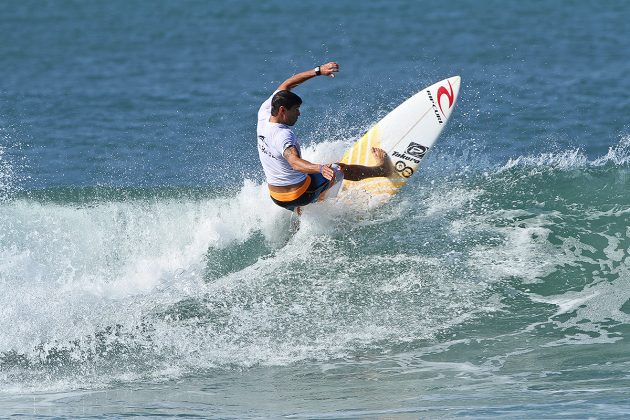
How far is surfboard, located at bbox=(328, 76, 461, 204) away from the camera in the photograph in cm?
1185

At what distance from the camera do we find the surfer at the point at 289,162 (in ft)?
33.1

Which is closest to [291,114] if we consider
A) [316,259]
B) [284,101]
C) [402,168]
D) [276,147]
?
[284,101]

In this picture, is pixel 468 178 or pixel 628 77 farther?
pixel 628 77

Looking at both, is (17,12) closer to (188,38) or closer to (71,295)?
(188,38)

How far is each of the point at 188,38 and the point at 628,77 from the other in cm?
1073

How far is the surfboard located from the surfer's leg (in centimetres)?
6

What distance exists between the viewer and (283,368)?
30.0ft

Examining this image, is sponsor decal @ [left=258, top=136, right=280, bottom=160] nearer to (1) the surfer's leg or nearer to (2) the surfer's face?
(2) the surfer's face

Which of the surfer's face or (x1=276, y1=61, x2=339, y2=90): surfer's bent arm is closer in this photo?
the surfer's face

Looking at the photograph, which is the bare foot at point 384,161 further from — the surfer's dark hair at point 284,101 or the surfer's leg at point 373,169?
the surfer's dark hair at point 284,101

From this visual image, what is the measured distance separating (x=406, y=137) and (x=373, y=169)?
0.62 m

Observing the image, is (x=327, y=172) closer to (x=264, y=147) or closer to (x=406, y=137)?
(x=264, y=147)

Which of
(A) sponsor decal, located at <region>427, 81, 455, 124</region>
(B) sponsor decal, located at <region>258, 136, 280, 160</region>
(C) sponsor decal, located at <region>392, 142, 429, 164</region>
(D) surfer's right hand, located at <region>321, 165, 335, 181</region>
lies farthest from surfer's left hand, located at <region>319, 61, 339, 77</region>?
(A) sponsor decal, located at <region>427, 81, 455, 124</region>

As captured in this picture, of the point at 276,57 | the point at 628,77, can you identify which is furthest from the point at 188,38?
the point at 628,77
